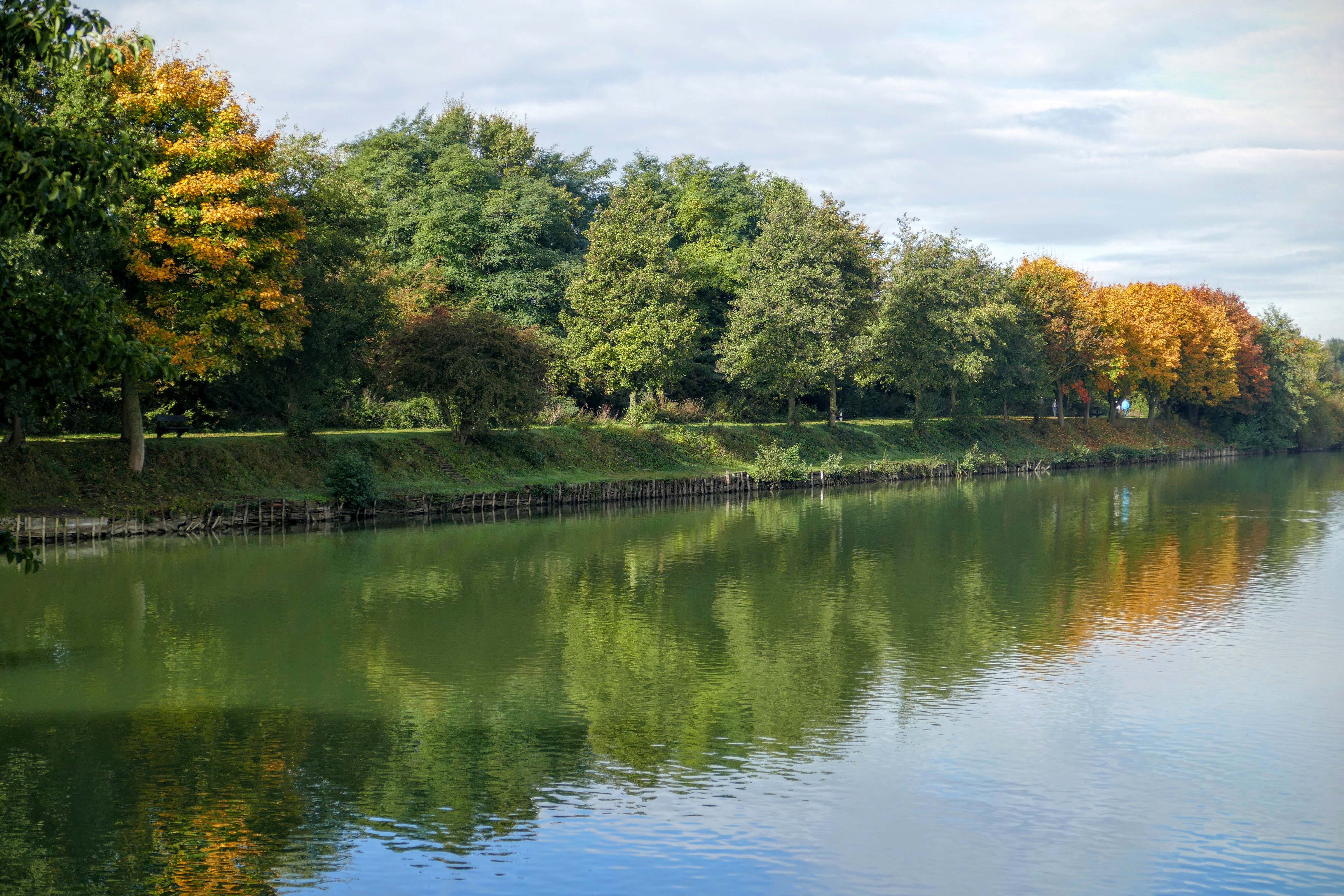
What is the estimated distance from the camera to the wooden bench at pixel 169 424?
37250 mm

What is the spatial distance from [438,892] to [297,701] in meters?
7.03

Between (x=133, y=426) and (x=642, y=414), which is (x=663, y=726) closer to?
(x=133, y=426)

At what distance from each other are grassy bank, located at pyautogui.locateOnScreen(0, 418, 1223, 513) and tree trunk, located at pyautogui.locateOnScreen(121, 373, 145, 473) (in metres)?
0.38

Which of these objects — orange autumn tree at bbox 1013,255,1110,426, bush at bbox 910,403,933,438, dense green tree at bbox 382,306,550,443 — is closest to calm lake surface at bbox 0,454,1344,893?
dense green tree at bbox 382,306,550,443

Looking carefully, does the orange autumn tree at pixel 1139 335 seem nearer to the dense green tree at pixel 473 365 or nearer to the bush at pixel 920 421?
the bush at pixel 920 421

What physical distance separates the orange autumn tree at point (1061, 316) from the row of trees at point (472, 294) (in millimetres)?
223

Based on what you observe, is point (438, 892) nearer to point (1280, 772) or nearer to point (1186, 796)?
point (1186, 796)

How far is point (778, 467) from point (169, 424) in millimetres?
27904

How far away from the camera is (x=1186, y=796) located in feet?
43.9

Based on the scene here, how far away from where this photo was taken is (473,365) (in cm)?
4438

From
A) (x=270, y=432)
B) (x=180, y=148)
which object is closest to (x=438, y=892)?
(x=180, y=148)

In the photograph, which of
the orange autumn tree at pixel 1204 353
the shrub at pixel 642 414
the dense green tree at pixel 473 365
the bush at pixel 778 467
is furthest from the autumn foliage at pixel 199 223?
the orange autumn tree at pixel 1204 353

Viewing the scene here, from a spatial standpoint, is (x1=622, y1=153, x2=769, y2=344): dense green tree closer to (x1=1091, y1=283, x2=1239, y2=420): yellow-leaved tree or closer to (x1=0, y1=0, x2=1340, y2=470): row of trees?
(x1=0, y1=0, x2=1340, y2=470): row of trees

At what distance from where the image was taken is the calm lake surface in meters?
11.5
